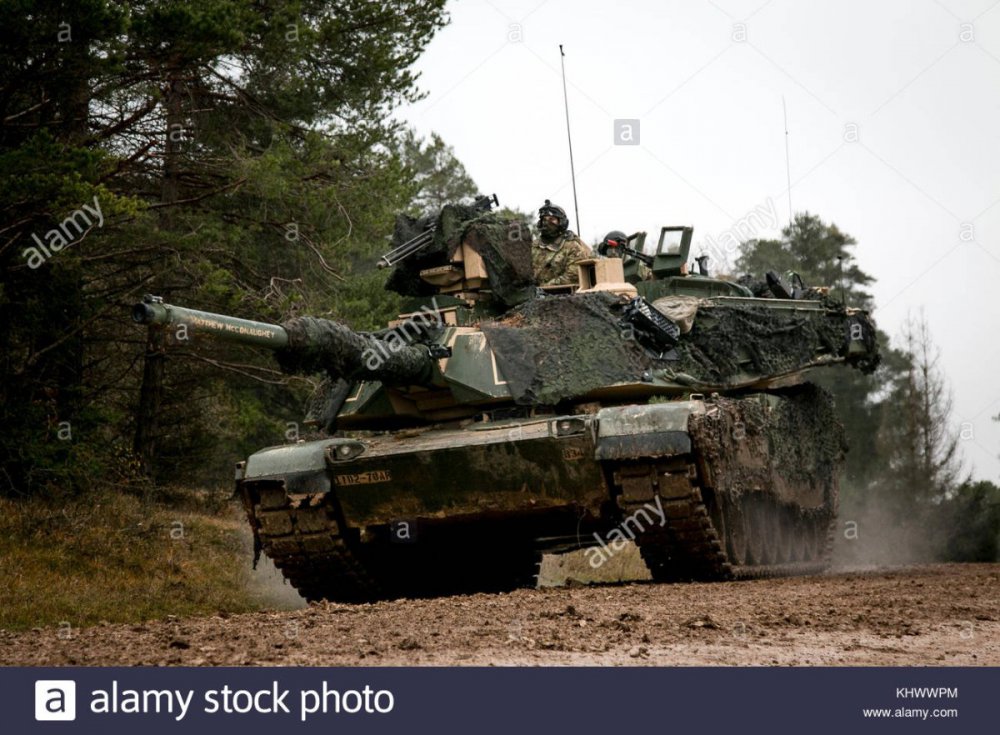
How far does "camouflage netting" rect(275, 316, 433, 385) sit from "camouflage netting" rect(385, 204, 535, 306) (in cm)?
126

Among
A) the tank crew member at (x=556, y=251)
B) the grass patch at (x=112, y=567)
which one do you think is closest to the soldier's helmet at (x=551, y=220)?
the tank crew member at (x=556, y=251)

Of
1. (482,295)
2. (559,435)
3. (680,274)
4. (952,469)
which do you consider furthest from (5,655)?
(952,469)

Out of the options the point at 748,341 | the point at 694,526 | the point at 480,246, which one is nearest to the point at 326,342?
the point at 480,246

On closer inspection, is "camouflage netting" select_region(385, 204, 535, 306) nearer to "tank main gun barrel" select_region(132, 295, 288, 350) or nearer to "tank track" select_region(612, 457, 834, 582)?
"tank track" select_region(612, 457, 834, 582)

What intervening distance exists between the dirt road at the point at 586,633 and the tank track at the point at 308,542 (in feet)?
4.25

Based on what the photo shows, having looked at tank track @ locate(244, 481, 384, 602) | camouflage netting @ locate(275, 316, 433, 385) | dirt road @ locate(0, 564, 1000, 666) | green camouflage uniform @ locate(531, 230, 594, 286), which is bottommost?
dirt road @ locate(0, 564, 1000, 666)

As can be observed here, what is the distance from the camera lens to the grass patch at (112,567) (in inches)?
513

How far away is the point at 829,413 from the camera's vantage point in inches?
648

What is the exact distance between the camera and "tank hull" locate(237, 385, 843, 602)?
37.1 feet

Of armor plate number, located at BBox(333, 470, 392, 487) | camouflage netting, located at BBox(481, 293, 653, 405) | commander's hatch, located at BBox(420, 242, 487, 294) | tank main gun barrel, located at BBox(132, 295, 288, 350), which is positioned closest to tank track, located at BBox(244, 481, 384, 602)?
armor plate number, located at BBox(333, 470, 392, 487)

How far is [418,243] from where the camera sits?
43.2 feet

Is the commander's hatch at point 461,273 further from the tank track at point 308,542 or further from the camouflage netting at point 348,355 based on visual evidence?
the tank track at point 308,542

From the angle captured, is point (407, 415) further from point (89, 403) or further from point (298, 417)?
point (298, 417)

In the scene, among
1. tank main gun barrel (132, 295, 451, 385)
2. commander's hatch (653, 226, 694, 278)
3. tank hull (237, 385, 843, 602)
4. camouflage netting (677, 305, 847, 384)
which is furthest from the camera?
commander's hatch (653, 226, 694, 278)
